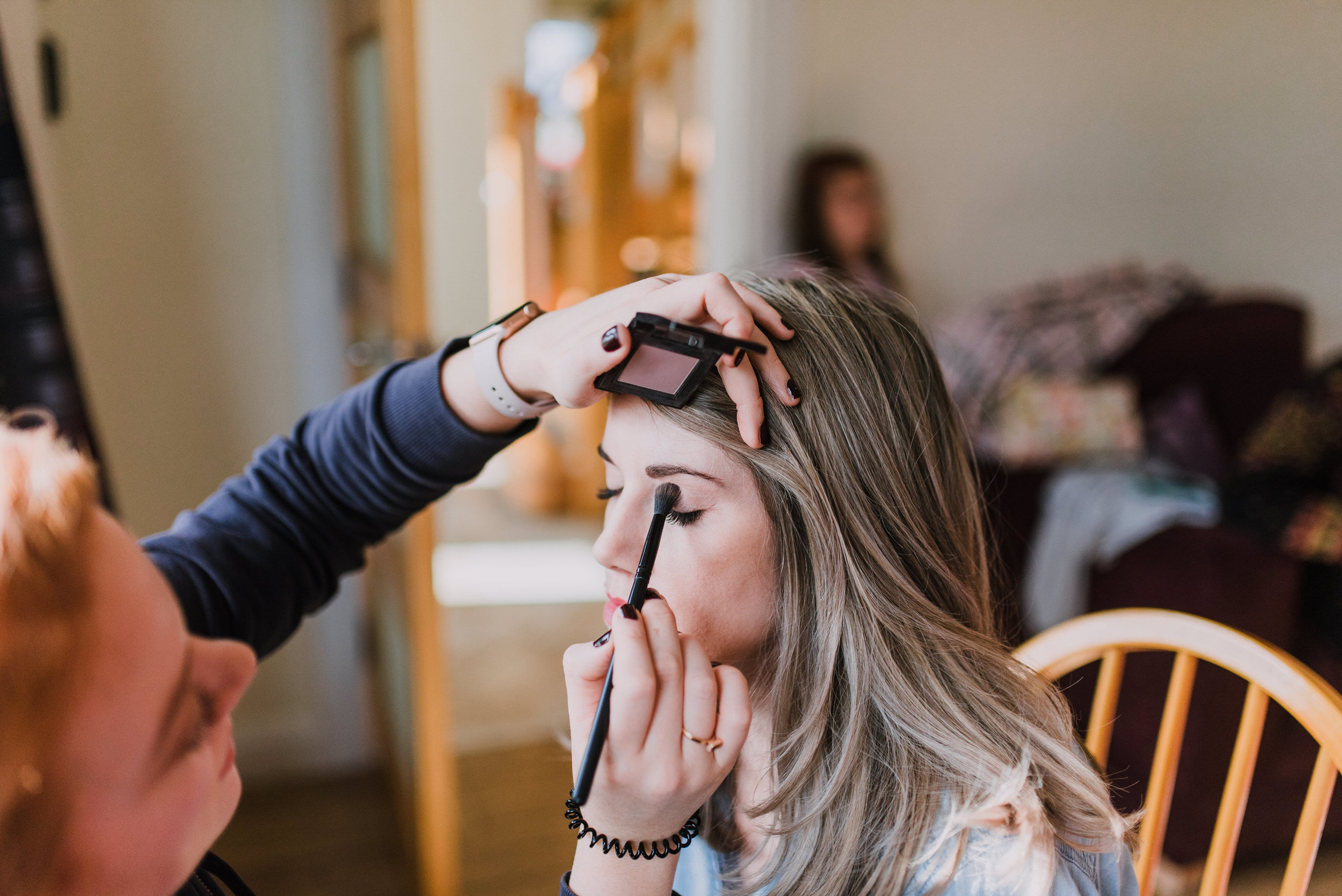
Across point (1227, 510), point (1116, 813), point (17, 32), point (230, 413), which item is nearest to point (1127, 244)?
point (1227, 510)

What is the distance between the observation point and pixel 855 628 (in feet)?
2.34

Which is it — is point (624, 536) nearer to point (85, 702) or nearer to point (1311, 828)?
point (85, 702)

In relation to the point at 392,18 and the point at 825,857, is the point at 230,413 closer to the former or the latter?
the point at 392,18

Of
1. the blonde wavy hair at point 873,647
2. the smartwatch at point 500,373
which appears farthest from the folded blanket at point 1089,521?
the smartwatch at point 500,373

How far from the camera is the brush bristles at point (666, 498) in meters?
0.66

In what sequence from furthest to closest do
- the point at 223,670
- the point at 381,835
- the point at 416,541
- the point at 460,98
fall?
the point at 460,98
the point at 381,835
the point at 416,541
the point at 223,670

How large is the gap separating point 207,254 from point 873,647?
1.74 m

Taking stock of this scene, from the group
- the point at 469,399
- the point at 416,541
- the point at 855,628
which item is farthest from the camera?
the point at 416,541

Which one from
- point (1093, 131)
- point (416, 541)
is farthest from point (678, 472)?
point (1093, 131)

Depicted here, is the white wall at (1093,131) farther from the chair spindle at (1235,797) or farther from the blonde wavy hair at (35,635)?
the blonde wavy hair at (35,635)

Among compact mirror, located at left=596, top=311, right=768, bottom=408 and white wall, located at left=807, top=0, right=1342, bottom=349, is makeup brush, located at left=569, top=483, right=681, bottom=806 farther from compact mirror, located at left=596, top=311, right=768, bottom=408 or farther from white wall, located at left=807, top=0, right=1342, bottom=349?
white wall, located at left=807, top=0, right=1342, bottom=349

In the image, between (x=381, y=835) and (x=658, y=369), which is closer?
(x=658, y=369)

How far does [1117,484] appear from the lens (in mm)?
1946

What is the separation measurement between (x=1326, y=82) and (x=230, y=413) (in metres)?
2.07
